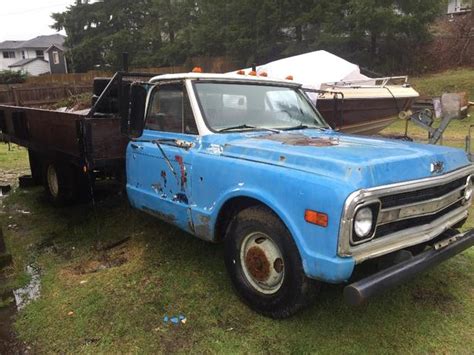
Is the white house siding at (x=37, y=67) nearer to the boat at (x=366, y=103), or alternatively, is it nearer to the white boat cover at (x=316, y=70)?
the white boat cover at (x=316, y=70)

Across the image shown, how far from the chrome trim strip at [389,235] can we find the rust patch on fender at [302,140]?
2.63 feet

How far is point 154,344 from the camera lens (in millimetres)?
3357

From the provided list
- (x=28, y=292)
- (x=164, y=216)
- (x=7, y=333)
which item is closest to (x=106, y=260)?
(x=28, y=292)

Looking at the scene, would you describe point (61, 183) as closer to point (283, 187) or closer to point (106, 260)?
point (106, 260)

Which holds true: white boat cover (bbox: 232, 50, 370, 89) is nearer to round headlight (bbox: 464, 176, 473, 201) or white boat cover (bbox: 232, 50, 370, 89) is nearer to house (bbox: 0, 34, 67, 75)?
round headlight (bbox: 464, 176, 473, 201)

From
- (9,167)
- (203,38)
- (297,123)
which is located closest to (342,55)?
(203,38)

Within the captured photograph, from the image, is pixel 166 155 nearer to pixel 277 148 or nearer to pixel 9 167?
pixel 277 148

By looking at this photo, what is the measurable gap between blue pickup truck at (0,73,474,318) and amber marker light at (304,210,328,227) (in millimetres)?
12

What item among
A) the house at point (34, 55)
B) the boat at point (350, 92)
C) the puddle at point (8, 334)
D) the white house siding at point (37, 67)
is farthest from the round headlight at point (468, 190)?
the white house siding at point (37, 67)

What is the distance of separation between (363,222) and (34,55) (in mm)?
68399

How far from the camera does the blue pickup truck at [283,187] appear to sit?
9.47 feet

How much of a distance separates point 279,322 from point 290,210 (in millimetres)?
962

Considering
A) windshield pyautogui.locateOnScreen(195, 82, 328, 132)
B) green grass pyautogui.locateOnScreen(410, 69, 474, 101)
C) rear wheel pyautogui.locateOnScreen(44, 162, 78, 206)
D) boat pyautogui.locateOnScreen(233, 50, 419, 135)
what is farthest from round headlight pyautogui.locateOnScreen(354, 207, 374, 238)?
green grass pyautogui.locateOnScreen(410, 69, 474, 101)

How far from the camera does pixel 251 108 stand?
175 inches
